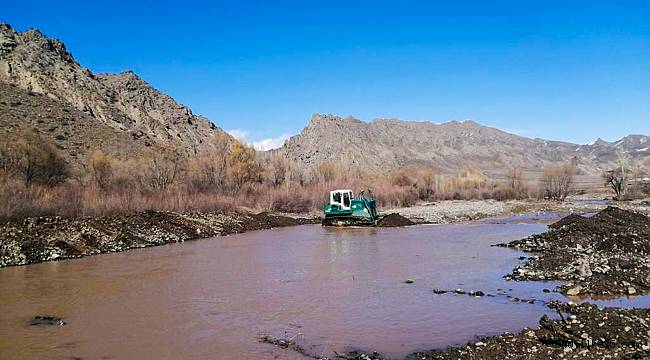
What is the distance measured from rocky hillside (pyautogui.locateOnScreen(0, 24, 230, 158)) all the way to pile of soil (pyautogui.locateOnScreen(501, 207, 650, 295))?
4953 cm

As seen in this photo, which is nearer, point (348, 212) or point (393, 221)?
point (348, 212)

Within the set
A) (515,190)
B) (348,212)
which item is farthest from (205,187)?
(515,190)

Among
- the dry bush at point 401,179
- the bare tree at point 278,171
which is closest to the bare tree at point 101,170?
the bare tree at point 278,171

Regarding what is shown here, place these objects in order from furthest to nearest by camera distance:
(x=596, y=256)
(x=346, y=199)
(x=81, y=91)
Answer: (x=81, y=91) → (x=346, y=199) → (x=596, y=256)

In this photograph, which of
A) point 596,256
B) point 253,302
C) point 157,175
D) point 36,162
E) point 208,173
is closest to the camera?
point 253,302

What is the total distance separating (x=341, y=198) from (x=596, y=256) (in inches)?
809

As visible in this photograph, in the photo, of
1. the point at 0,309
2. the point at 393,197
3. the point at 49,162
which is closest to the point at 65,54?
the point at 49,162

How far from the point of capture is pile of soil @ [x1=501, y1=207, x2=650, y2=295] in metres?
13.2

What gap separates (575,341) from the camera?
8.35m

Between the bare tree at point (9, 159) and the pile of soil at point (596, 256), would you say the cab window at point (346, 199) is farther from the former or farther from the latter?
the bare tree at point (9, 159)

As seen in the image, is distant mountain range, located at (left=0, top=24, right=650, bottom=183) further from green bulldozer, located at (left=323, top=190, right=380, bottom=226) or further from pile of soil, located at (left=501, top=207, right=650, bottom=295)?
pile of soil, located at (left=501, top=207, right=650, bottom=295)

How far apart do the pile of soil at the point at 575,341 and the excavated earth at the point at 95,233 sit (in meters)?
18.1

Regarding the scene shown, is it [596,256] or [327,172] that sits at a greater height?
[327,172]

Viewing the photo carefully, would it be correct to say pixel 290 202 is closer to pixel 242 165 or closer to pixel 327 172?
pixel 242 165
